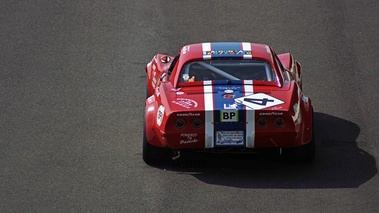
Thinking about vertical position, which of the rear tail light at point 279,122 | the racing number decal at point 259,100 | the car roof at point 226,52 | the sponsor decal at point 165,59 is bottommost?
the rear tail light at point 279,122

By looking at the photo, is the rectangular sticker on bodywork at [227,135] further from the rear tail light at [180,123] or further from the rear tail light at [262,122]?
the rear tail light at [180,123]

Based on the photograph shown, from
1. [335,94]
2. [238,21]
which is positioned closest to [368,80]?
[335,94]

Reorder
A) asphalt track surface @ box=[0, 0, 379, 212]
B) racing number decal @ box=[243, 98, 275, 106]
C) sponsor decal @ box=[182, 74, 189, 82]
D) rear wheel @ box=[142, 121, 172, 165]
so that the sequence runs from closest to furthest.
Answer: asphalt track surface @ box=[0, 0, 379, 212] → racing number decal @ box=[243, 98, 275, 106] → rear wheel @ box=[142, 121, 172, 165] → sponsor decal @ box=[182, 74, 189, 82]

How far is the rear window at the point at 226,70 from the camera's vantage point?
45.8 ft

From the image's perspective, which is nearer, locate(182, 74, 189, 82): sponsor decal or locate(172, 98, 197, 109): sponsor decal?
locate(172, 98, 197, 109): sponsor decal

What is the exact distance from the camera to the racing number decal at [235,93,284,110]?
12.9 meters

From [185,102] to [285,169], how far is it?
1427mm

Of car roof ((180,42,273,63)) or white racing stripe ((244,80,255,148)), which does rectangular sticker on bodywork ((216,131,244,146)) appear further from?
car roof ((180,42,273,63))

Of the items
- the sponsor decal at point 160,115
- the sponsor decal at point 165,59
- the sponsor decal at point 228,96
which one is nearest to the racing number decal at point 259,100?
the sponsor decal at point 228,96

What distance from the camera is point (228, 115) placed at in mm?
12812

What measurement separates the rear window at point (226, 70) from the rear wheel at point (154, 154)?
1.04 meters

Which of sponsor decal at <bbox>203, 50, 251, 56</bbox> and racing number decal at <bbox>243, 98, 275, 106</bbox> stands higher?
sponsor decal at <bbox>203, 50, 251, 56</bbox>

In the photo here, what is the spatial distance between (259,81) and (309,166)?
121 centimetres

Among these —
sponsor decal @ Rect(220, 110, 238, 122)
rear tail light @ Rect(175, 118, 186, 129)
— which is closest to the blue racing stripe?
sponsor decal @ Rect(220, 110, 238, 122)
